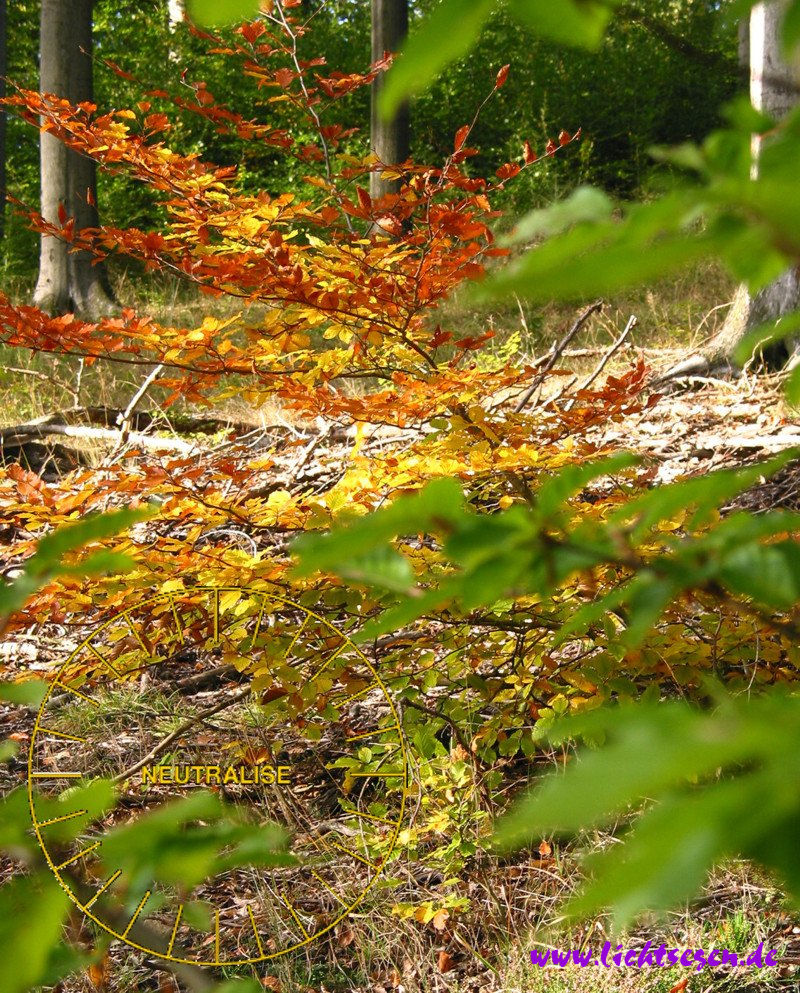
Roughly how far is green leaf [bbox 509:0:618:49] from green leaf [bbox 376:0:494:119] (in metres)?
0.02

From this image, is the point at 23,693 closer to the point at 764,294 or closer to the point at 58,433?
the point at 58,433

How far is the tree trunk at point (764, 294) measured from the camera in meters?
4.40

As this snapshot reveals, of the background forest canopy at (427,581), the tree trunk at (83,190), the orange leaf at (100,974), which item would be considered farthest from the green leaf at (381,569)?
the tree trunk at (83,190)

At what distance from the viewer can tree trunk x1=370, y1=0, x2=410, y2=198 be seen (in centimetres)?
708

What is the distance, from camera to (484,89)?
13.6 m

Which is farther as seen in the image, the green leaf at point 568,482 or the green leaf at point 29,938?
the green leaf at point 568,482

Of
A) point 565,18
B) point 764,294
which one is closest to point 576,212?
→ point 565,18

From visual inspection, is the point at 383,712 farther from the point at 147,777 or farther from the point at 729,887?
the point at 729,887

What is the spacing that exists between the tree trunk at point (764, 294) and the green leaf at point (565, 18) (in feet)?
13.8

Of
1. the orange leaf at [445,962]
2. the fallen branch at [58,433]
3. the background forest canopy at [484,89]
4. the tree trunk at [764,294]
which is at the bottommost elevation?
the orange leaf at [445,962]

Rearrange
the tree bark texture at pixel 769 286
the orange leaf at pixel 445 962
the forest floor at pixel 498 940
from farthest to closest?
the tree bark texture at pixel 769 286 < the orange leaf at pixel 445 962 < the forest floor at pixel 498 940

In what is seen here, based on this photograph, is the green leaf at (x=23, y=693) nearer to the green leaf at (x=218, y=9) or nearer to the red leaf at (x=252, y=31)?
the green leaf at (x=218, y=9)

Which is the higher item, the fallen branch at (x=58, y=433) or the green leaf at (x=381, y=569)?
the green leaf at (x=381, y=569)
